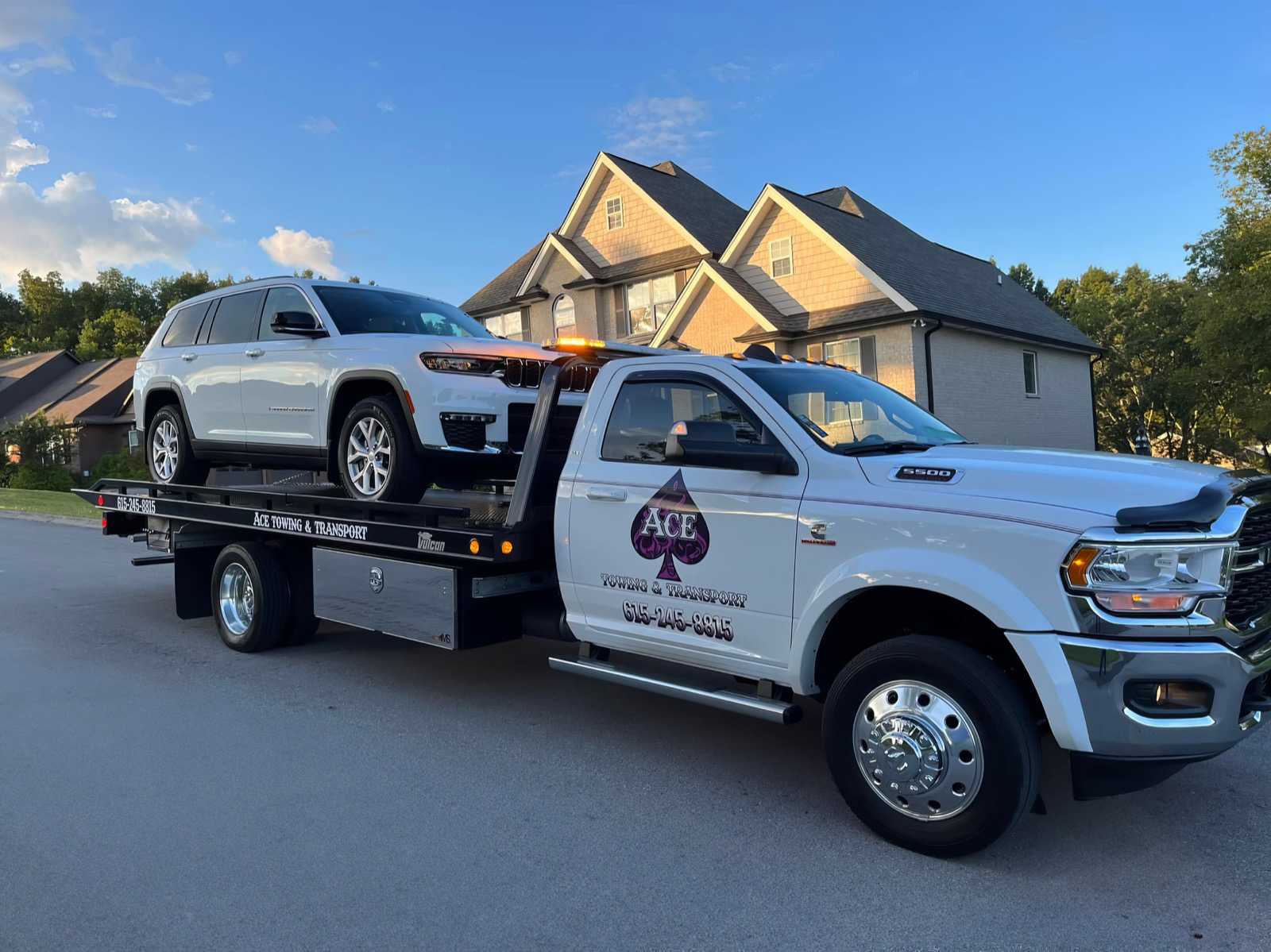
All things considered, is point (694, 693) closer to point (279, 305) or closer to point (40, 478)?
point (279, 305)

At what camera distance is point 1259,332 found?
23.5 m

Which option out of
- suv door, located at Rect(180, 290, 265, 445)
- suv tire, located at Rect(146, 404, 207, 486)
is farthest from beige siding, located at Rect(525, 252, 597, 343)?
suv door, located at Rect(180, 290, 265, 445)

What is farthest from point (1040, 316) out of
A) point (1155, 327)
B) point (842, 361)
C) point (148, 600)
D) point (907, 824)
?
point (907, 824)

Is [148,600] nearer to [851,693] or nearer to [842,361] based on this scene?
[851,693]

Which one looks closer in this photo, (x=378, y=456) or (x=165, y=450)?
(x=378, y=456)

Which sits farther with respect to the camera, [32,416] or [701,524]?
Answer: [32,416]

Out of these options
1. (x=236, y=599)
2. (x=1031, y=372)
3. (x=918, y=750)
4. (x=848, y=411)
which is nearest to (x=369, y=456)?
(x=236, y=599)

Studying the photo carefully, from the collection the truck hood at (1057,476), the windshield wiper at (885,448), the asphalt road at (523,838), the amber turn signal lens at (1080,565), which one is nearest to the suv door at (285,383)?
the asphalt road at (523,838)

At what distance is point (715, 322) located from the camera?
24.8 meters

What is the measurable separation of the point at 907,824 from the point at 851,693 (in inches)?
21.6

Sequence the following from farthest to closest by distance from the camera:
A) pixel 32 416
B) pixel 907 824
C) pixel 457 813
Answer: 1. pixel 32 416
2. pixel 457 813
3. pixel 907 824

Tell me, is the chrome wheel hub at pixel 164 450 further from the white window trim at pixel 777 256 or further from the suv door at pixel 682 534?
the white window trim at pixel 777 256

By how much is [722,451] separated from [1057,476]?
4.46 feet

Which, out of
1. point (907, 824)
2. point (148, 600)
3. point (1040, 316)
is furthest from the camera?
point (1040, 316)
